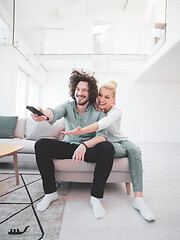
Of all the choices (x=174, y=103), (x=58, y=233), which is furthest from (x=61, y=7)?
(x=174, y=103)

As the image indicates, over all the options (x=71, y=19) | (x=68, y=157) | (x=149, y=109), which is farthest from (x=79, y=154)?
(x=149, y=109)

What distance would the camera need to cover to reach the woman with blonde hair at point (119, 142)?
50.1 inches

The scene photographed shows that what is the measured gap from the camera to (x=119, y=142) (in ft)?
5.50

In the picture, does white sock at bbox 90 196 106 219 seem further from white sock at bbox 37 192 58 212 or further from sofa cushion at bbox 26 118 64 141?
sofa cushion at bbox 26 118 64 141

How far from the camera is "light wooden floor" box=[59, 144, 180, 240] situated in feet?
3.24

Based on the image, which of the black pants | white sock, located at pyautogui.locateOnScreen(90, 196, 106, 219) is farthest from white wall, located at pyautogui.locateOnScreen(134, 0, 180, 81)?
white sock, located at pyautogui.locateOnScreen(90, 196, 106, 219)

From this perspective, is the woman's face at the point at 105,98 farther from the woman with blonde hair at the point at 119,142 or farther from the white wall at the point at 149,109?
the white wall at the point at 149,109

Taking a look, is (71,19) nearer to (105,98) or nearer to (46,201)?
(105,98)

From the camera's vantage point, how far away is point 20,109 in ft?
16.5

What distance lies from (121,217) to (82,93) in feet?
3.54

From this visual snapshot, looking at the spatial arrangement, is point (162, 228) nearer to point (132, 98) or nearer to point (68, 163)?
point (68, 163)

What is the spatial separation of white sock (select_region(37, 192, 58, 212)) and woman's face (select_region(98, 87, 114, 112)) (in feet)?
3.07

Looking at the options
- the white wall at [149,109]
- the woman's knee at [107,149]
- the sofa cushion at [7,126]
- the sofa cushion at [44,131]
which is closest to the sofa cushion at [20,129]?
the sofa cushion at [7,126]

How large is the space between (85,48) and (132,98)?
2.93 m
